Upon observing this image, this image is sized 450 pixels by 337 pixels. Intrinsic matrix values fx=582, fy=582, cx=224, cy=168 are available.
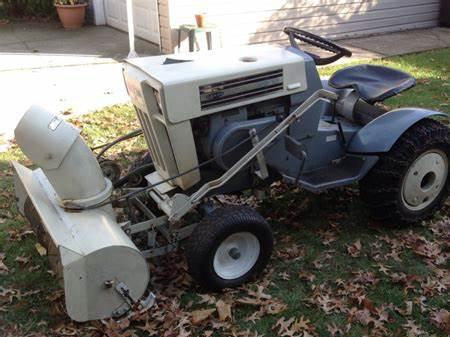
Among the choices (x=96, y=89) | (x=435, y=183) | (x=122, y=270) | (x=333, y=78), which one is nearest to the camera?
(x=122, y=270)

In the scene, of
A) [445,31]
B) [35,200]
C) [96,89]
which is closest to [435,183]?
[35,200]

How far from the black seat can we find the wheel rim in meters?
0.50

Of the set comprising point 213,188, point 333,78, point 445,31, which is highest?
point 333,78

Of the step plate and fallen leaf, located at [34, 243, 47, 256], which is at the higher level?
the step plate

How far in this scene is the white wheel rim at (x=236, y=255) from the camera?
341 cm

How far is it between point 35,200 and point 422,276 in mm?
2422

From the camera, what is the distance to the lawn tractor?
124 inches

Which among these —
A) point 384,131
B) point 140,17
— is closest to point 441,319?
point 384,131

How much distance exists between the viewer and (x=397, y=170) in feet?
12.6

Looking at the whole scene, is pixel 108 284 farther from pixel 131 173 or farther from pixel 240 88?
pixel 240 88

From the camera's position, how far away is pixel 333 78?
4406 millimetres

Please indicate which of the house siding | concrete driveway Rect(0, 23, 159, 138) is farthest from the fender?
the house siding

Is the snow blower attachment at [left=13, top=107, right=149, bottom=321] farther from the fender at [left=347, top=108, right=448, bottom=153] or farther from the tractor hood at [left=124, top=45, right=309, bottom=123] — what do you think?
the fender at [left=347, top=108, right=448, bottom=153]

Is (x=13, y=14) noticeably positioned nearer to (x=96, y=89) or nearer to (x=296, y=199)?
(x=96, y=89)
